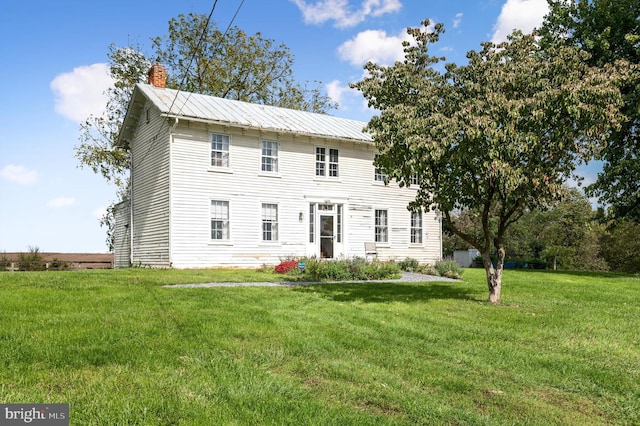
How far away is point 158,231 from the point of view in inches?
765

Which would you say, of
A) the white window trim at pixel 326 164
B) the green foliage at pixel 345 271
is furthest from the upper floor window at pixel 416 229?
the green foliage at pixel 345 271

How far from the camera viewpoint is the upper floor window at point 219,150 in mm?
→ 19453

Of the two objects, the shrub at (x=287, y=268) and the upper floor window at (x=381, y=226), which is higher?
the upper floor window at (x=381, y=226)

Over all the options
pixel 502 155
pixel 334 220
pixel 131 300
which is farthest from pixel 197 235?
pixel 502 155

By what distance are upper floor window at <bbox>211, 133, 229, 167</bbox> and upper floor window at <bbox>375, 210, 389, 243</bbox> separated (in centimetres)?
784

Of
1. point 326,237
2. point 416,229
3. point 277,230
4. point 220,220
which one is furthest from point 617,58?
point 220,220

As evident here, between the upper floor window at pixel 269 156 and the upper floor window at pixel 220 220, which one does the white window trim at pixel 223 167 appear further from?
the upper floor window at pixel 269 156

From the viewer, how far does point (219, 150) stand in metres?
19.5

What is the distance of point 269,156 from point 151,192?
210 inches

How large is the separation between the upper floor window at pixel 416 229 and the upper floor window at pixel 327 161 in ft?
16.2

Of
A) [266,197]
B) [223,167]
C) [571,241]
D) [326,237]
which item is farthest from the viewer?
[571,241]

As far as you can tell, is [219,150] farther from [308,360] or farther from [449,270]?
[308,360]

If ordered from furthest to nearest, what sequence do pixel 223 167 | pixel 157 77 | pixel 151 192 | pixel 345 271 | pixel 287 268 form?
pixel 157 77 < pixel 151 192 < pixel 223 167 < pixel 287 268 < pixel 345 271

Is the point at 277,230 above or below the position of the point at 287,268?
above
